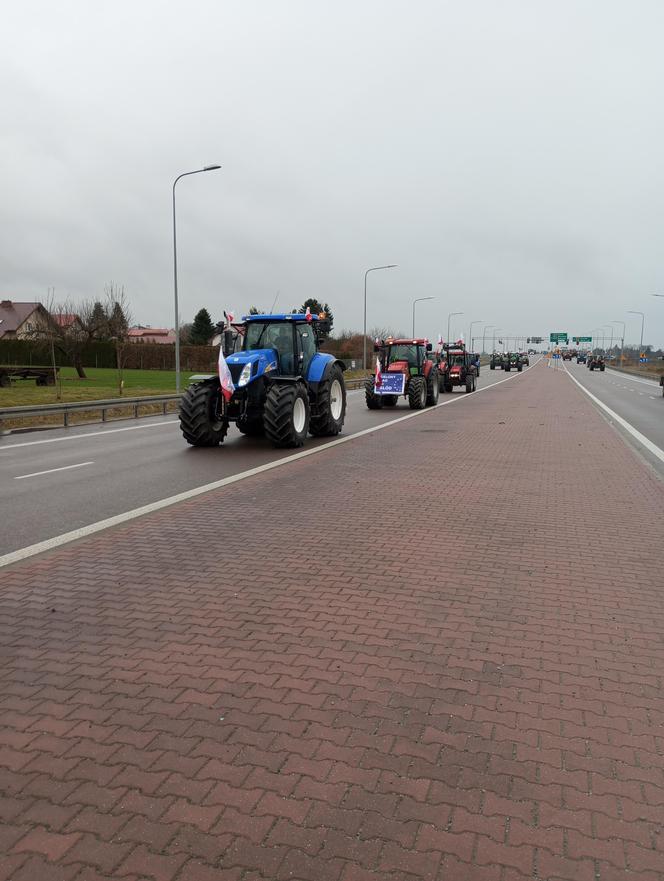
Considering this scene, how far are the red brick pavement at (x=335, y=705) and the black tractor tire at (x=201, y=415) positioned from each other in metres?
6.33

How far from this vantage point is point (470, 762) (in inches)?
123

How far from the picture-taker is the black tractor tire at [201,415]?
13.5 m

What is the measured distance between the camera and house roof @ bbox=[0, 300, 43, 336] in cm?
8794

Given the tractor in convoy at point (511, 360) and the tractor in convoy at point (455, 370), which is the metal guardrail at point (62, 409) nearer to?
the tractor in convoy at point (455, 370)

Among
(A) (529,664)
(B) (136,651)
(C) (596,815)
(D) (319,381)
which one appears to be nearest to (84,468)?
(D) (319,381)

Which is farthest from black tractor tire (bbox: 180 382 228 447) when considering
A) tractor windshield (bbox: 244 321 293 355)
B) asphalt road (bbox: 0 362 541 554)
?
tractor windshield (bbox: 244 321 293 355)

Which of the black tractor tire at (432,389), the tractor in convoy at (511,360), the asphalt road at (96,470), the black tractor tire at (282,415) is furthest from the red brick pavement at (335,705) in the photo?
the tractor in convoy at (511,360)

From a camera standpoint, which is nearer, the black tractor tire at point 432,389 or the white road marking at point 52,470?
the white road marking at point 52,470

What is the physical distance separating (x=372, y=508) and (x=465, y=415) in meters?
14.6

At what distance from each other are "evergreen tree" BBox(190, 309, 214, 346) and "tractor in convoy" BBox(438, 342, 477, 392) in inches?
2179

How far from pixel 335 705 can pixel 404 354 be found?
22086 mm

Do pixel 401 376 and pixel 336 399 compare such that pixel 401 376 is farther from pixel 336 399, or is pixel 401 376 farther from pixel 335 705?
pixel 335 705

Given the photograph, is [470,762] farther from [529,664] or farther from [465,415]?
[465,415]

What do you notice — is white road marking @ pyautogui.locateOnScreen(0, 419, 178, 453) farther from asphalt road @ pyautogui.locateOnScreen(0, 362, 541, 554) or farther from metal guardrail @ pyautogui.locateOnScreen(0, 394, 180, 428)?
metal guardrail @ pyautogui.locateOnScreen(0, 394, 180, 428)
